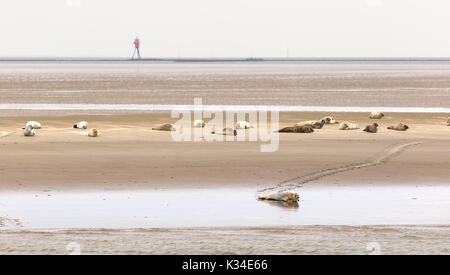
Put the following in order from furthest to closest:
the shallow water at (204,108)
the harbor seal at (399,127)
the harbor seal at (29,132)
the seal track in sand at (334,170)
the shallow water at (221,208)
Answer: the shallow water at (204,108)
the harbor seal at (399,127)
the harbor seal at (29,132)
the seal track in sand at (334,170)
the shallow water at (221,208)

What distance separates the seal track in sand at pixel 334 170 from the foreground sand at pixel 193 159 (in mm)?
149

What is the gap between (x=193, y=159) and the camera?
1812 centimetres

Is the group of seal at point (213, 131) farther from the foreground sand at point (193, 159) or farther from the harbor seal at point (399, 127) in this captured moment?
the harbor seal at point (399, 127)

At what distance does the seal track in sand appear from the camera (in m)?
14.8

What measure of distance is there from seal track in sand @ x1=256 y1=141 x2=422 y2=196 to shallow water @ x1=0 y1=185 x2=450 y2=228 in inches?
12.8

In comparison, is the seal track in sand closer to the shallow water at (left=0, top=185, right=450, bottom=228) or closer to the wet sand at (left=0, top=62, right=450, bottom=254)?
the wet sand at (left=0, top=62, right=450, bottom=254)

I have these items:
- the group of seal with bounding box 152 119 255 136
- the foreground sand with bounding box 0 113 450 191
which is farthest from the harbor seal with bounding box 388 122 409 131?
the group of seal with bounding box 152 119 255 136

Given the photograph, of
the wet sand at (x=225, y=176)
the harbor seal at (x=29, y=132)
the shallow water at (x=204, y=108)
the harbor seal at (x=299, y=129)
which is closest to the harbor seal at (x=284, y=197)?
the wet sand at (x=225, y=176)

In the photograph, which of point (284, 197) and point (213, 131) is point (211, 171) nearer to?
point (284, 197)

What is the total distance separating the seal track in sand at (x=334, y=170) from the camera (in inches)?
581

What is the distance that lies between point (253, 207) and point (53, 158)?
6.48 meters

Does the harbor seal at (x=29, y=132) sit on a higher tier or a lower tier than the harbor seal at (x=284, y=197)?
lower

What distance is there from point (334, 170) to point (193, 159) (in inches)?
117
